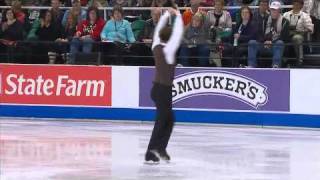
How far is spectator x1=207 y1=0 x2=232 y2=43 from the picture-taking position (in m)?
17.6

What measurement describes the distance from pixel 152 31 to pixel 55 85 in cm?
234

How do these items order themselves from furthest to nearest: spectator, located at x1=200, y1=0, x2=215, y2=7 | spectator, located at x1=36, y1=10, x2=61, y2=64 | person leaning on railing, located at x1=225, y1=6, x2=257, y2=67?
1. spectator, located at x1=200, y1=0, x2=215, y2=7
2. spectator, located at x1=36, y1=10, x2=61, y2=64
3. person leaning on railing, located at x1=225, y1=6, x2=257, y2=67

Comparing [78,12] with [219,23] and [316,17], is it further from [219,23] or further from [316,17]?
[316,17]

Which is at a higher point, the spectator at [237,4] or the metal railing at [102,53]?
the spectator at [237,4]

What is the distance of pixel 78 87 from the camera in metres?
18.2

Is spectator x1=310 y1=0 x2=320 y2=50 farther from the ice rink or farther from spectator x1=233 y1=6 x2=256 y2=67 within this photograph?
the ice rink

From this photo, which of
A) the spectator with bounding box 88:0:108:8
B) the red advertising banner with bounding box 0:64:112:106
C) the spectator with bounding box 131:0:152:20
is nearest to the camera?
the red advertising banner with bounding box 0:64:112:106

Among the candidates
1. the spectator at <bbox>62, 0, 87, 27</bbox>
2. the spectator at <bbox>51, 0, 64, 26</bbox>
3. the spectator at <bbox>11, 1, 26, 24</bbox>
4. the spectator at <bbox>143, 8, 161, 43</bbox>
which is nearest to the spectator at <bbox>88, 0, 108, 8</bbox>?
the spectator at <bbox>62, 0, 87, 27</bbox>

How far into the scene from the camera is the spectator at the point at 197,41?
17453 mm

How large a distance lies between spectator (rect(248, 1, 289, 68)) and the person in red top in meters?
3.31

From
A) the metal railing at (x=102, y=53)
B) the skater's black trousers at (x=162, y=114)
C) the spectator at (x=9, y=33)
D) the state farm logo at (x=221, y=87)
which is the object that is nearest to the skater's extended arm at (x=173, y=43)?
the skater's black trousers at (x=162, y=114)

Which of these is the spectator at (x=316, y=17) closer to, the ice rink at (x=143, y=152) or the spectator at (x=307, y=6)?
the spectator at (x=307, y=6)

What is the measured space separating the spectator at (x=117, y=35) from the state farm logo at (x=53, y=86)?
0.67 metres

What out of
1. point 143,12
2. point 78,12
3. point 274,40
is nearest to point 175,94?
point 274,40
